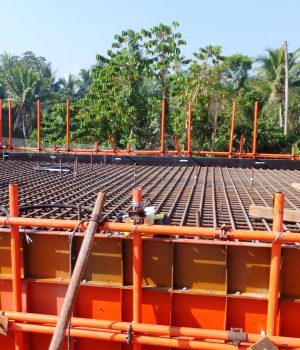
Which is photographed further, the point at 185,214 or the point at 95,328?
the point at 185,214

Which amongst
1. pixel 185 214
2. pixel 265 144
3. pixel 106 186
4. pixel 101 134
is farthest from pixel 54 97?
pixel 185 214

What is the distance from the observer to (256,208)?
4875mm

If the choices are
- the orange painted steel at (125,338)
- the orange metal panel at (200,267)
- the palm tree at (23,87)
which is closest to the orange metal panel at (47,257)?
the orange painted steel at (125,338)

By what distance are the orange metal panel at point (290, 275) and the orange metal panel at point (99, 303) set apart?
5.38 ft

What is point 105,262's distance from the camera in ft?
13.2

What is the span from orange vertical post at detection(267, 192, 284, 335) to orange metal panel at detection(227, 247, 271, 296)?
0.28 meters

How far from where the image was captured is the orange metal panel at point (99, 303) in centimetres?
401

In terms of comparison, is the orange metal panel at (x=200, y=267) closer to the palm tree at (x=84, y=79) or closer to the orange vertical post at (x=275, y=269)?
the orange vertical post at (x=275, y=269)

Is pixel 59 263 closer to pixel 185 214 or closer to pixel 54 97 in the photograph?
pixel 185 214

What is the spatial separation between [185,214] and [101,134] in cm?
Result: 1829

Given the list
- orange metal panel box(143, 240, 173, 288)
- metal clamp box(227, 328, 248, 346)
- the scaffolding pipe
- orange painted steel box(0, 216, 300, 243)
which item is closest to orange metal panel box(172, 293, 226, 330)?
orange metal panel box(143, 240, 173, 288)

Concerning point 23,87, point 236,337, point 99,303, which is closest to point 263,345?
point 236,337

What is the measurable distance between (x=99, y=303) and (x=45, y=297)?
0.59 meters

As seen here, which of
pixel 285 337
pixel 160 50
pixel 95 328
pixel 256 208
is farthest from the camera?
pixel 160 50
